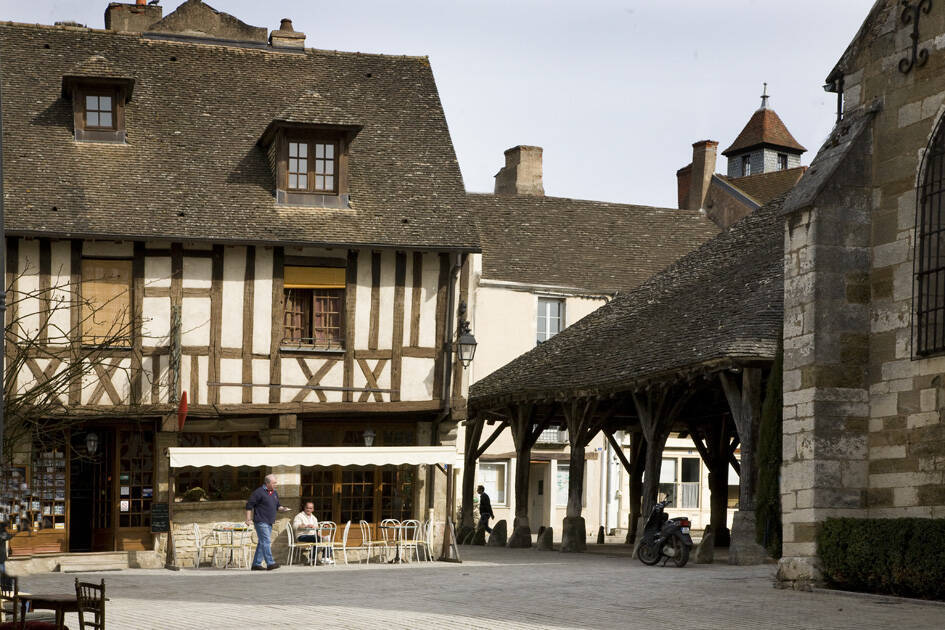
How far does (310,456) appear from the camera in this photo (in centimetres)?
1795

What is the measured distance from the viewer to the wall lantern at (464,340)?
1852 centimetres

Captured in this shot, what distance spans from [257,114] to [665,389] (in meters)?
7.04

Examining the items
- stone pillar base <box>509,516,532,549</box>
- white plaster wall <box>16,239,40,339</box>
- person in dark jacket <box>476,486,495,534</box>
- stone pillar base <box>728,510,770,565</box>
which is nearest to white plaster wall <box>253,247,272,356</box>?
white plaster wall <box>16,239,40,339</box>

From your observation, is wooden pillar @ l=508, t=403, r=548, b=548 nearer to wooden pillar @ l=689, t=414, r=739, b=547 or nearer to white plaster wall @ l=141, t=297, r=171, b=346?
wooden pillar @ l=689, t=414, r=739, b=547

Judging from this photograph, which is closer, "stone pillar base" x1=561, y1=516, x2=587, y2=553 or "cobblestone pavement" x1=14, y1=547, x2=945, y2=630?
"cobblestone pavement" x1=14, y1=547, x2=945, y2=630

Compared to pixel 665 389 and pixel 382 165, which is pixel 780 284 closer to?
pixel 665 389

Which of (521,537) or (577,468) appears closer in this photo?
(577,468)

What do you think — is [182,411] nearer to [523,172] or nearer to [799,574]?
[799,574]

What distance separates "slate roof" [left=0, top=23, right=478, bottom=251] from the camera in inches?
733

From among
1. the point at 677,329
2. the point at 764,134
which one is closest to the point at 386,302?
the point at 677,329

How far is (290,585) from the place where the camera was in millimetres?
14125

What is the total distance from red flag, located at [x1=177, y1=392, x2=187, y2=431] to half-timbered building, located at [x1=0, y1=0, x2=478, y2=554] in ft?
0.11

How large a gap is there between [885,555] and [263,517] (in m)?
8.13

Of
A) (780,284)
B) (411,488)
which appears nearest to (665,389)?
(780,284)
